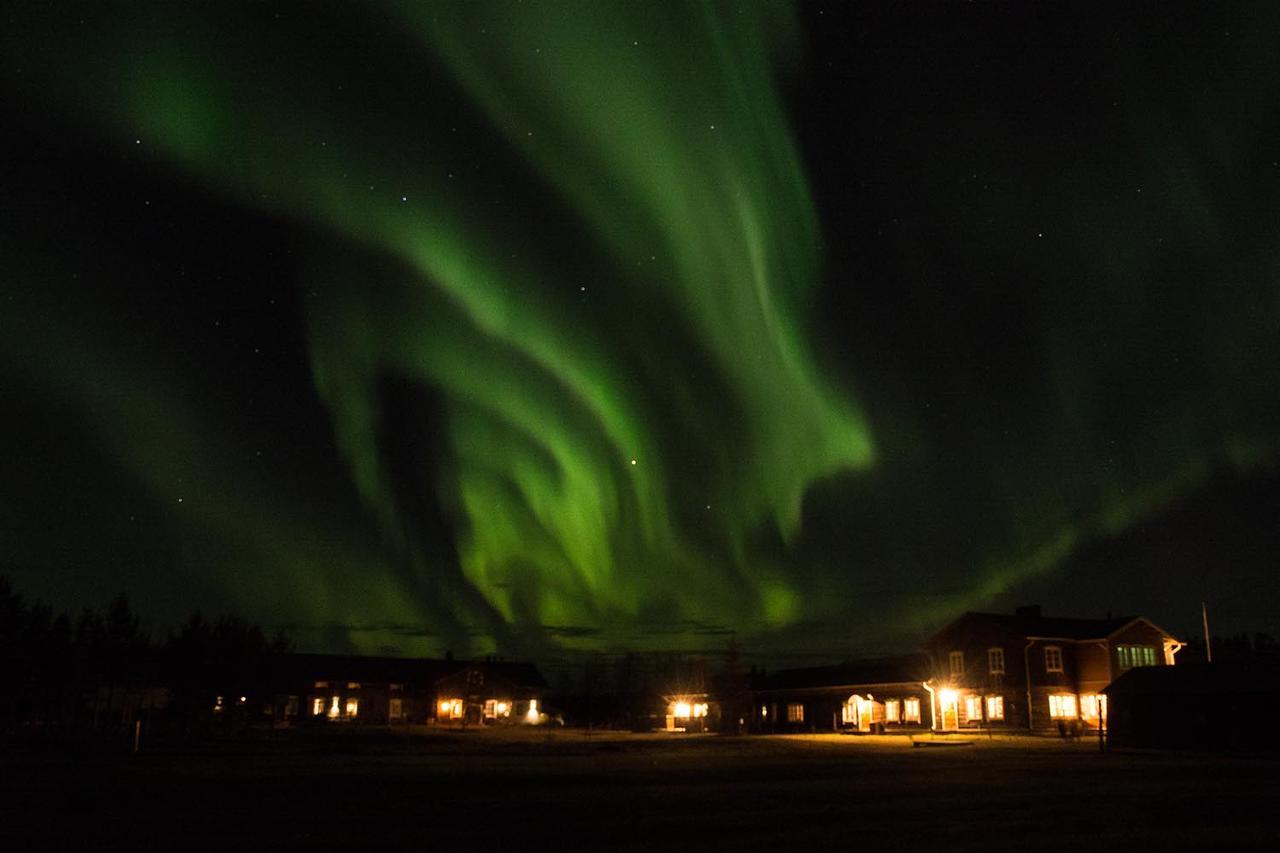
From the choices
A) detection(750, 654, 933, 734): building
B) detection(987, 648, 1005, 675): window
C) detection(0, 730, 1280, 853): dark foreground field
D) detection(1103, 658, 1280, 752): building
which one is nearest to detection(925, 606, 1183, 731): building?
detection(987, 648, 1005, 675): window

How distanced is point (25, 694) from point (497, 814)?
175ft

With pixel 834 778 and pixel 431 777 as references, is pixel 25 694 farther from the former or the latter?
pixel 834 778

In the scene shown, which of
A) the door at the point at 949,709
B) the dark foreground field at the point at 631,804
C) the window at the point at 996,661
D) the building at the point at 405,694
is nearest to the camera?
the dark foreground field at the point at 631,804

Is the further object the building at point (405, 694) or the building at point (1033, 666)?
the building at point (405, 694)

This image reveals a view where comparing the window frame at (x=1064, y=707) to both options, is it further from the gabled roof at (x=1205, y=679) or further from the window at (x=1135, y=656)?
the gabled roof at (x=1205, y=679)

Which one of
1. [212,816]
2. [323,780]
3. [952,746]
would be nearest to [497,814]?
[212,816]

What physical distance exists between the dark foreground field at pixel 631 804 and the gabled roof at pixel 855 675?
39717 millimetres

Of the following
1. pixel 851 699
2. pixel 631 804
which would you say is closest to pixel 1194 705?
pixel 851 699

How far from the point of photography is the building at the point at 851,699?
2837 inches

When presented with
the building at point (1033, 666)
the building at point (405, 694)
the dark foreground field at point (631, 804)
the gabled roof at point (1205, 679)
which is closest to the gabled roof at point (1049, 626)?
the building at point (1033, 666)

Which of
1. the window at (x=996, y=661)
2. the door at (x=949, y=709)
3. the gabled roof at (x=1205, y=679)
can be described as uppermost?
the window at (x=996, y=661)

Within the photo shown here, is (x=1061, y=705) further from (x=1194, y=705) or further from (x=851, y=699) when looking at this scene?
(x=1194, y=705)

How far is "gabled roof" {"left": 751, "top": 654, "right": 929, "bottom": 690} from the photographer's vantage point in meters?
74.4

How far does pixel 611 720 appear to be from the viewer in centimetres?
9956
